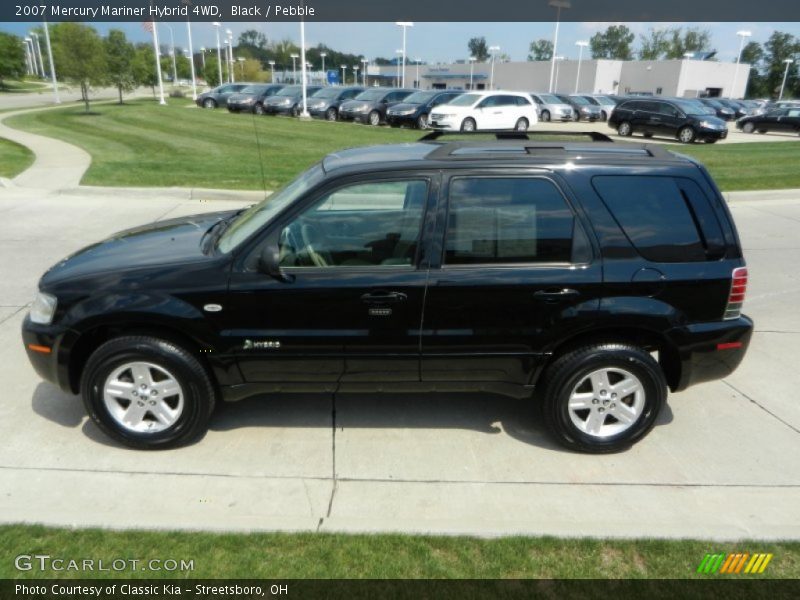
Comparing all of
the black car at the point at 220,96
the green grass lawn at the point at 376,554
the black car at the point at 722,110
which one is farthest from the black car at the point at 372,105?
the green grass lawn at the point at 376,554

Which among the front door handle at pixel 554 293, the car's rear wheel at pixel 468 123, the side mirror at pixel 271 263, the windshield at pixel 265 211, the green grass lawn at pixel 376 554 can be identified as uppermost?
the windshield at pixel 265 211

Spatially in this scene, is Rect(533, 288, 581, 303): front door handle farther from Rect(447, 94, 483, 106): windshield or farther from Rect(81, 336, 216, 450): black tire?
Rect(447, 94, 483, 106): windshield

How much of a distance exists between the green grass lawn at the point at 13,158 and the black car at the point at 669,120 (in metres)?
20.2

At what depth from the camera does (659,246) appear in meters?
3.58

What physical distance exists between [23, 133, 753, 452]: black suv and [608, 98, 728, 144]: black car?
21029mm

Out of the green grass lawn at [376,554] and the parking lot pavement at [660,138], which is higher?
the green grass lawn at [376,554]

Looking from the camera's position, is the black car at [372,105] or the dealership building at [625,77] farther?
the dealership building at [625,77]

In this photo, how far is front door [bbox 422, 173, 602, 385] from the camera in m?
3.52

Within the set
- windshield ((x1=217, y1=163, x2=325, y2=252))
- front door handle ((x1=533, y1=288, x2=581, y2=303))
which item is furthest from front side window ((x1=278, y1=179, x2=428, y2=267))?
front door handle ((x1=533, y1=288, x2=581, y2=303))

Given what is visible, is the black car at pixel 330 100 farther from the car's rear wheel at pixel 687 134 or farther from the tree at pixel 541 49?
the tree at pixel 541 49

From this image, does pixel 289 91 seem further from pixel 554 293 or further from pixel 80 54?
pixel 554 293

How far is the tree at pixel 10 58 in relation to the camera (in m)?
59.2

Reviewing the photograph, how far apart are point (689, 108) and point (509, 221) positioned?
74.0 ft

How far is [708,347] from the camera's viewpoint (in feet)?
12.1
